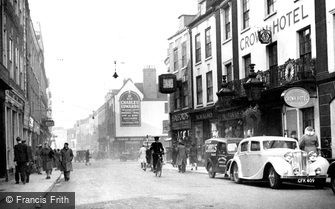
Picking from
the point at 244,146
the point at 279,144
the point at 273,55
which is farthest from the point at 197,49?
the point at 279,144

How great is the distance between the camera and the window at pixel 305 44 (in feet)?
65.9

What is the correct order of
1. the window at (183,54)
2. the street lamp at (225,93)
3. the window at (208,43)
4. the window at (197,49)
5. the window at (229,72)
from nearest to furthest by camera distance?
the street lamp at (225,93)
the window at (229,72)
the window at (208,43)
the window at (197,49)
the window at (183,54)

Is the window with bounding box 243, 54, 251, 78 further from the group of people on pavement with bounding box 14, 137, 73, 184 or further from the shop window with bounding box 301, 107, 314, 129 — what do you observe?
the group of people on pavement with bounding box 14, 137, 73, 184

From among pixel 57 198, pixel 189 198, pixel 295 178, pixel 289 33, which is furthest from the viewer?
pixel 289 33

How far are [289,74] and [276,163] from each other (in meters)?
6.68

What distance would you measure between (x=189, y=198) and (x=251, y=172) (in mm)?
4509

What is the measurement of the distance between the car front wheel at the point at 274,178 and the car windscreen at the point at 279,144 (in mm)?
1108

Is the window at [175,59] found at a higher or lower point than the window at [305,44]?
higher

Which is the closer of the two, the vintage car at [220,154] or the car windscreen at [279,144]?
the car windscreen at [279,144]

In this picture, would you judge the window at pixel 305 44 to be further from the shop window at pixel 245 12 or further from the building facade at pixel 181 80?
the building facade at pixel 181 80

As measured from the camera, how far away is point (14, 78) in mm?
25344

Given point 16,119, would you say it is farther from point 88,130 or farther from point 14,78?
point 88,130

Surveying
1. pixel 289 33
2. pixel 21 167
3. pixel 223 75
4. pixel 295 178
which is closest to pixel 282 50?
pixel 289 33

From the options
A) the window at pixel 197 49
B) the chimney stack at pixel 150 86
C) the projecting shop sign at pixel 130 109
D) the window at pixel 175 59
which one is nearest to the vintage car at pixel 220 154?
the window at pixel 197 49
